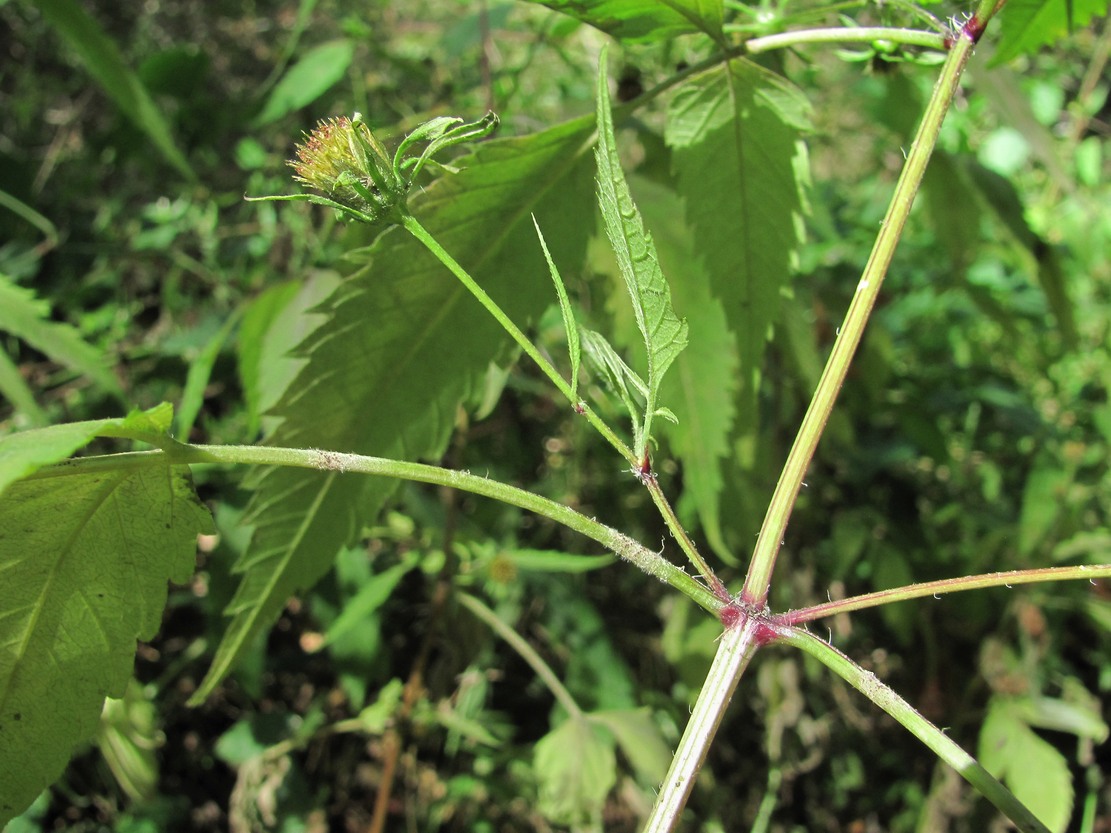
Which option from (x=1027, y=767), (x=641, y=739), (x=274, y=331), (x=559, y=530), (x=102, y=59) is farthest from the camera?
(x=559, y=530)

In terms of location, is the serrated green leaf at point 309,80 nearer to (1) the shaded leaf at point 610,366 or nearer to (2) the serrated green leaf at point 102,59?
(2) the serrated green leaf at point 102,59

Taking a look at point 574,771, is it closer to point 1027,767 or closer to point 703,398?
point 703,398

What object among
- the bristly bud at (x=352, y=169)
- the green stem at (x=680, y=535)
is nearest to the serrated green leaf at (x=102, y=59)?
the bristly bud at (x=352, y=169)

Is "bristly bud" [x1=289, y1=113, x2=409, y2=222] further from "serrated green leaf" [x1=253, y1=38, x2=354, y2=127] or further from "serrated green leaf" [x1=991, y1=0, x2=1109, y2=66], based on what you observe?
"serrated green leaf" [x1=253, y1=38, x2=354, y2=127]

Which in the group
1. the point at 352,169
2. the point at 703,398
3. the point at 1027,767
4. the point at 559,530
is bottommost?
the point at 1027,767

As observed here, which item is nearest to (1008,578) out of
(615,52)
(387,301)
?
(387,301)

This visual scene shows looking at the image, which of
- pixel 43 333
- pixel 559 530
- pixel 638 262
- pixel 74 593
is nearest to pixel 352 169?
pixel 638 262

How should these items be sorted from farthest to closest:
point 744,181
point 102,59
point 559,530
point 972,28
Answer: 1. point 559,530
2. point 102,59
3. point 744,181
4. point 972,28
